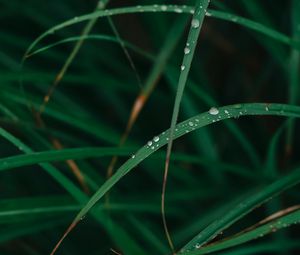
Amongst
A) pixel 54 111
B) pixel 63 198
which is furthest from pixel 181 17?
pixel 63 198

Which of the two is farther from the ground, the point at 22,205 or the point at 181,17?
the point at 181,17

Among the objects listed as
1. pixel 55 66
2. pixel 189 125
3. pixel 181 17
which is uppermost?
pixel 55 66

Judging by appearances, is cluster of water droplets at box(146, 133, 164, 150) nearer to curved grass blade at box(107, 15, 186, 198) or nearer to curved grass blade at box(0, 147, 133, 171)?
curved grass blade at box(0, 147, 133, 171)

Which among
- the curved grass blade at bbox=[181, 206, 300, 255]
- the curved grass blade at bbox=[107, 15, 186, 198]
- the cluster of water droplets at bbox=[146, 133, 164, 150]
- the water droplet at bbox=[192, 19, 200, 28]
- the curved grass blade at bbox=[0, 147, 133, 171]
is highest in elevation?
the curved grass blade at bbox=[107, 15, 186, 198]

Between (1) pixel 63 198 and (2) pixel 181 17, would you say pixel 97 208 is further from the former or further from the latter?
(2) pixel 181 17

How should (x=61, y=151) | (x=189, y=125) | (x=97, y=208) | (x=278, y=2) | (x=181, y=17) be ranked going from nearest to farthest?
(x=189, y=125)
(x=61, y=151)
(x=97, y=208)
(x=181, y=17)
(x=278, y=2)

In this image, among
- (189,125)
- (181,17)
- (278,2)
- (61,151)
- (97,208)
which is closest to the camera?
(189,125)

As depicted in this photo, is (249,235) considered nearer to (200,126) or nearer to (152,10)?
(200,126)

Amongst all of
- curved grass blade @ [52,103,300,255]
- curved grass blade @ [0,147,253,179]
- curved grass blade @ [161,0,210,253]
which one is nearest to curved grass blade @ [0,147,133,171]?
curved grass blade @ [0,147,253,179]

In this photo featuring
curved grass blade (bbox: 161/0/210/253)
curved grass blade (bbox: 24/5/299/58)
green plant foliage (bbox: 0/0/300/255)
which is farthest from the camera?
green plant foliage (bbox: 0/0/300/255)

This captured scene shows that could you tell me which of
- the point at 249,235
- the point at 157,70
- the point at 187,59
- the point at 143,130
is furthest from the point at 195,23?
the point at 143,130

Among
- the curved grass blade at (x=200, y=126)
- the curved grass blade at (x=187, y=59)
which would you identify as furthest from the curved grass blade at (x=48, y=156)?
the curved grass blade at (x=187, y=59)
